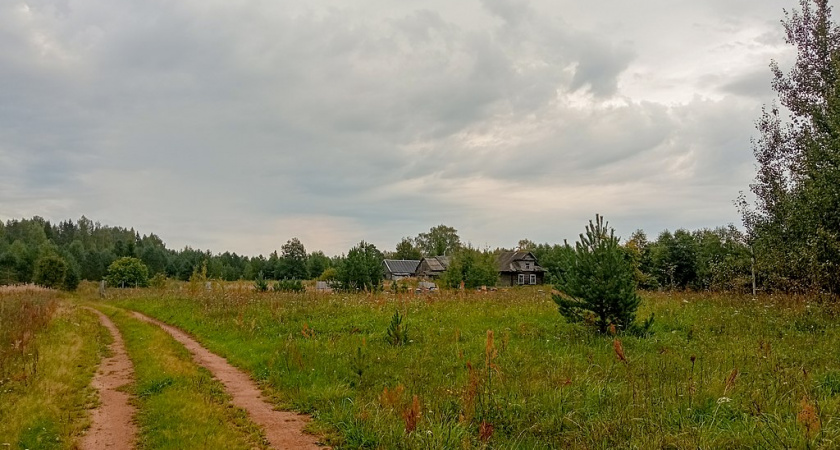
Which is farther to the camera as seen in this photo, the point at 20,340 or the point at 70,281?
the point at 70,281

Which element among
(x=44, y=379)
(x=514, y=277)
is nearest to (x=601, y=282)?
(x=44, y=379)

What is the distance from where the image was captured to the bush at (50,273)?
1697 inches

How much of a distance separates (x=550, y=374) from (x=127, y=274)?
50.5 meters

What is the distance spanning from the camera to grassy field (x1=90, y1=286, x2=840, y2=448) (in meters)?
5.80

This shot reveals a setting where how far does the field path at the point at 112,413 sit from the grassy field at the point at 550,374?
2254 mm

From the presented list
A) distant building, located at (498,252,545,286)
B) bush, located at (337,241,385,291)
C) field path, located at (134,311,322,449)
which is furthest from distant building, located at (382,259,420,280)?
field path, located at (134,311,322,449)

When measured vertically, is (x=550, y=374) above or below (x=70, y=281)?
below

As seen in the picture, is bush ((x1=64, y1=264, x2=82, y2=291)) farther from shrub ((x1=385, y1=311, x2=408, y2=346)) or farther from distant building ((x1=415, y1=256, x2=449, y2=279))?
distant building ((x1=415, y1=256, x2=449, y2=279))

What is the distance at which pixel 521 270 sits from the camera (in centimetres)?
7588

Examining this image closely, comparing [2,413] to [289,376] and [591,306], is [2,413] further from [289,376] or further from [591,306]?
[591,306]

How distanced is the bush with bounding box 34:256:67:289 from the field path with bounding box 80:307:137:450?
4003cm

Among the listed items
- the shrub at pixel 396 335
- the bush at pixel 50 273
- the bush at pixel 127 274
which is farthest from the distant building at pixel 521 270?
the shrub at pixel 396 335

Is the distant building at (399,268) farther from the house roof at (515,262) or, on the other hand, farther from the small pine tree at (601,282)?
the small pine tree at (601,282)

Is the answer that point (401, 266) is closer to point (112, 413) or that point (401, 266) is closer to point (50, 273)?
point (50, 273)
